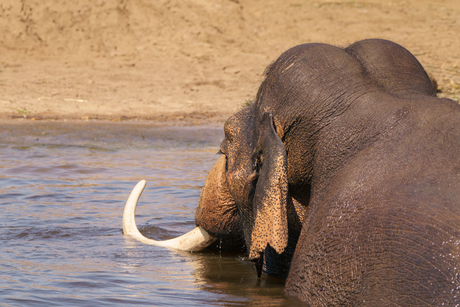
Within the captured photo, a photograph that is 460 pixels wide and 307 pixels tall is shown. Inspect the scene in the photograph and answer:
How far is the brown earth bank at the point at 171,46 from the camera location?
1245 cm

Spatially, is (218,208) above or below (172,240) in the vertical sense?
above

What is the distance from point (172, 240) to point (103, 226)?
101 cm

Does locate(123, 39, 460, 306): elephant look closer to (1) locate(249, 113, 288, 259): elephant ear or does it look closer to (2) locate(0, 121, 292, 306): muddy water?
(1) locate(249, 113, 288, 259): elephant ear

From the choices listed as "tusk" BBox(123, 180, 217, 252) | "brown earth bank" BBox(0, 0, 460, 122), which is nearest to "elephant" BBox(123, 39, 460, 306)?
"tusk" BBox(123, 180, 217, 252)

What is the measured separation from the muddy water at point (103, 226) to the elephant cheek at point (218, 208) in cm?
30

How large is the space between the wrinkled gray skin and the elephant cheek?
31 cm

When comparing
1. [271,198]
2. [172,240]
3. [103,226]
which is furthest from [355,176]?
[103,226]

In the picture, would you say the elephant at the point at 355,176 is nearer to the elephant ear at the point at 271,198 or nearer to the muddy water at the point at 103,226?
the elephant ear at the point at 271,198

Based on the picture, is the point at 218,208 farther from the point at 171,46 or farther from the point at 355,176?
the point at 171,46

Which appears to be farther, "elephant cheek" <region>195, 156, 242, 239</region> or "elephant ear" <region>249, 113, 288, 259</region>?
"elephant cheek" <region>195, 156, 242, 239</region>

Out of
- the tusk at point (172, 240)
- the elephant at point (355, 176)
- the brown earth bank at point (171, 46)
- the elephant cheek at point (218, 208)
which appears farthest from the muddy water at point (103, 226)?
the brown earth bank at point (171, 46)

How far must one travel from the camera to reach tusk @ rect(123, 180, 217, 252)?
13.0 feet

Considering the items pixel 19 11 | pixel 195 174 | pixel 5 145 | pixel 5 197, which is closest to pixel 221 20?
pixel 19 11

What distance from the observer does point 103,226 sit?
5.03 metres
